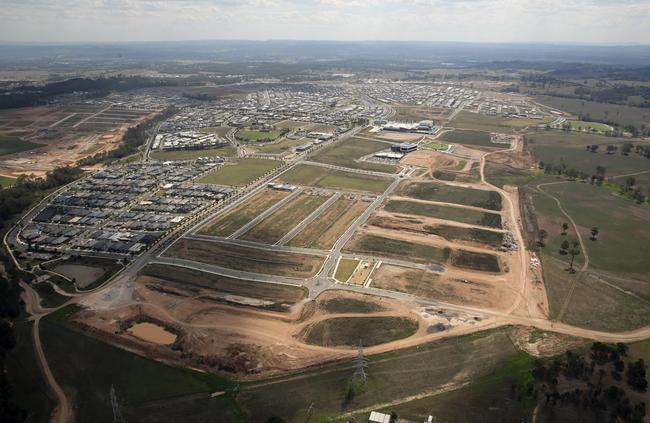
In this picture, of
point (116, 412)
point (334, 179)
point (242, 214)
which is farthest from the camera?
point (334, 179)

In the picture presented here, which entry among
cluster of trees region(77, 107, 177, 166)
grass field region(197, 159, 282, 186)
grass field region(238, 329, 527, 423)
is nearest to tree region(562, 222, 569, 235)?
grass field region(238, 329, 527, 423)

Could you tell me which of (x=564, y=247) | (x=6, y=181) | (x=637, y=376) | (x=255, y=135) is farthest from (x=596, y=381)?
(x=255, y=135)

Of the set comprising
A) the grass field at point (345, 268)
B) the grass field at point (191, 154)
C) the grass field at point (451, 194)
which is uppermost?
the grass field at point (191, 154)

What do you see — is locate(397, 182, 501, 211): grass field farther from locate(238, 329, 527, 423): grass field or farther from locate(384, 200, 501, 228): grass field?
locate(238, 329, 527, 423): grass field

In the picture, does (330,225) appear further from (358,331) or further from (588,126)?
(588,126)

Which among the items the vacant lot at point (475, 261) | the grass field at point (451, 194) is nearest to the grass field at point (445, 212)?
the grass field at point (451, 194)

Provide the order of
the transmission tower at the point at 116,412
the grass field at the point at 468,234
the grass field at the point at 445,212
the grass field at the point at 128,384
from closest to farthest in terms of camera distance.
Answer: the transmission tower at the point at 116,412 → the grass field at the point at 128,384 → the grass field at the point at 468,234 → the grass field at the point at 445,212

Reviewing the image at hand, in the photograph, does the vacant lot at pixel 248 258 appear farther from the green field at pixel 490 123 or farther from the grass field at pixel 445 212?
the green field at pixel 490 123

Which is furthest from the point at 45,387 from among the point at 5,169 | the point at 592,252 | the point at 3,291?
the point at 5,169
